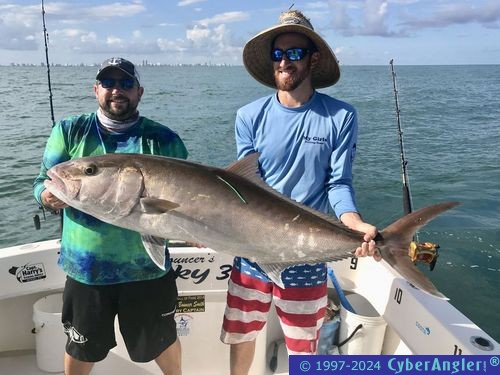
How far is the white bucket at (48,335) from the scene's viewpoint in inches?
146

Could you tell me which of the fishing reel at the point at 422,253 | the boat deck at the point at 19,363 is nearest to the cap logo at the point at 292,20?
the fishing reel at the point at 422,253

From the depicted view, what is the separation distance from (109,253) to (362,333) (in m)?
2.32

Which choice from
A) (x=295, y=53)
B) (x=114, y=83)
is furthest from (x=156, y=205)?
(x=295, y=53)

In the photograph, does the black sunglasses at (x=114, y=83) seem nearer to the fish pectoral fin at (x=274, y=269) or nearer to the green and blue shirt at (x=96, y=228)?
the green and blue shirt at (x=96, y=228)

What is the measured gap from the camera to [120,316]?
297cm

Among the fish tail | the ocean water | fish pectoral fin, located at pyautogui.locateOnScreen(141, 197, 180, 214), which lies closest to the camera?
fish pectoral fin, located at pyautogui.locateOnScreen(141, 197, 180, 214)

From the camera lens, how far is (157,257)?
2461 millimetres

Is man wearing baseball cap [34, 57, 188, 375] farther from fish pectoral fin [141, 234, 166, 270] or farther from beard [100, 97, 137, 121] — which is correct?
fish pectoral fin [141, 234, 166, 270]

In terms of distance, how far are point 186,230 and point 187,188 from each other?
22 centimetres

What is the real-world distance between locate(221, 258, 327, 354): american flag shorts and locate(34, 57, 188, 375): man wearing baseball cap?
0.48m

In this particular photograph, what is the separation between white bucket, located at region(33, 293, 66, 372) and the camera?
3.71m

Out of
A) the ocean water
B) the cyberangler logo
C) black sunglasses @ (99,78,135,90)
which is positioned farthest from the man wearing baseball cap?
the ocean water

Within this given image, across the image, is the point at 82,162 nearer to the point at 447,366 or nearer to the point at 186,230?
the point at 186,230

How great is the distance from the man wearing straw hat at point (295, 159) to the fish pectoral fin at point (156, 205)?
91 centimetres
